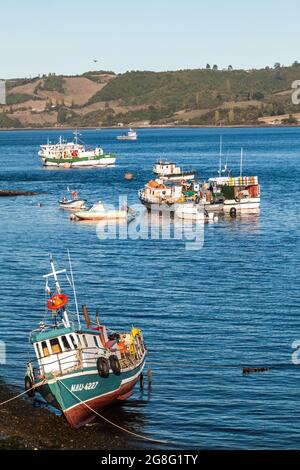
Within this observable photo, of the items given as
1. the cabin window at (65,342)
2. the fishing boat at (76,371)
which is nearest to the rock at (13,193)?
the fishing boat at (76,371)

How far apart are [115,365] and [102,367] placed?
3.20 feet

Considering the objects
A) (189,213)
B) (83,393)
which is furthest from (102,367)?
(189,213)

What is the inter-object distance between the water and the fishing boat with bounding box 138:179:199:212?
5.89 meters

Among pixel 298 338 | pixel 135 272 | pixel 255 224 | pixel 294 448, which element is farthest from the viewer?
pixel 255 224

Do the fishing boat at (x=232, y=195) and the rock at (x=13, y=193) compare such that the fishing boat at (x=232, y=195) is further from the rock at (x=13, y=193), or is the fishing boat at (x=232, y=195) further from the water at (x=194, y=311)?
A: the rock at (x=13, y=193)

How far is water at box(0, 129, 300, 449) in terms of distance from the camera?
1687 inches

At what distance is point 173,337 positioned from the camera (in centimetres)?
5544

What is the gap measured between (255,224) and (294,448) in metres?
72.5

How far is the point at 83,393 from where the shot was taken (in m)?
41.0

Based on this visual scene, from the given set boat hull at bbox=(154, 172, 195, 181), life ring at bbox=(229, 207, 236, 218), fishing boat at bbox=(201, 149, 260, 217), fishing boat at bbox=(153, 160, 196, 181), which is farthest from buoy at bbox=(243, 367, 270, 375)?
fishing boat at bbox=(153, 160, 196, 181)

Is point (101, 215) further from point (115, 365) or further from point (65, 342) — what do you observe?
point (65, 342)

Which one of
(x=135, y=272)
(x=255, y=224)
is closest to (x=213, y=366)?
(x=135, y=272)

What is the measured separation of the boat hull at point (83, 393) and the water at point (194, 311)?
4.41ft

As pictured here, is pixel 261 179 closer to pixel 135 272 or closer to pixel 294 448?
pixel 135 272
